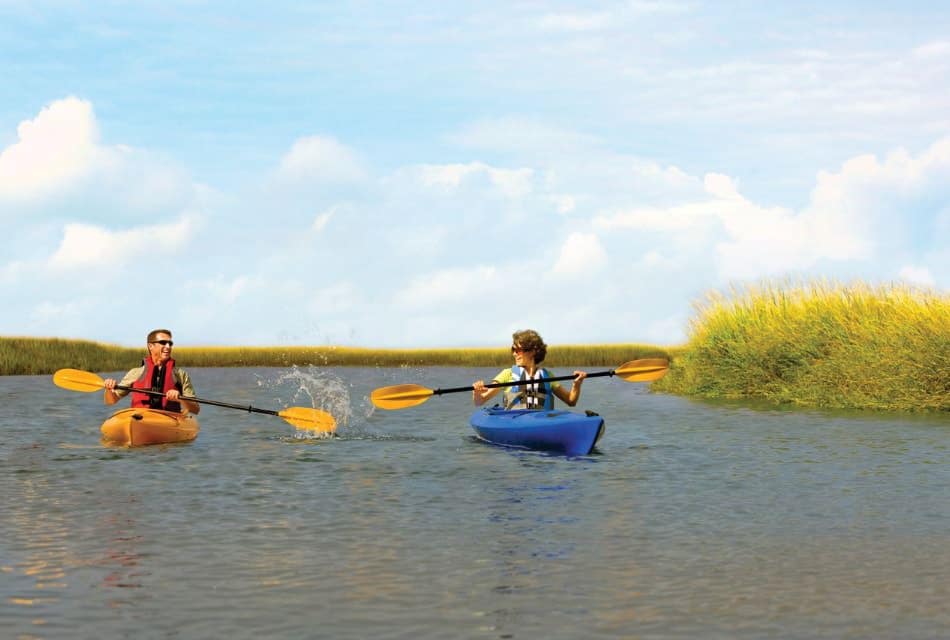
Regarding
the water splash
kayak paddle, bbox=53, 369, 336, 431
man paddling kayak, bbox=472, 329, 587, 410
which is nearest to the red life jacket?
kayak paddle, bbox=53, 369, 336, 431

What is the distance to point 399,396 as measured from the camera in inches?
637

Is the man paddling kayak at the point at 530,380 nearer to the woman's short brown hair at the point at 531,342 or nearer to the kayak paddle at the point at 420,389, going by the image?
the woman's short brown hair at the point at 531,342

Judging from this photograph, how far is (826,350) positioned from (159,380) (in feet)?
43.4

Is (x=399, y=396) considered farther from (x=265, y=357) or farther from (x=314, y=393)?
(x=265, y=357)

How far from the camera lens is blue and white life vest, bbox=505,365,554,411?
587 inches

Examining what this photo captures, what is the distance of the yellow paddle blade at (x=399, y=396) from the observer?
15.9 meters

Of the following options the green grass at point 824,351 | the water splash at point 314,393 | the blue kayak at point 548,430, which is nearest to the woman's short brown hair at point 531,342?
the blue kayak at point 548,430

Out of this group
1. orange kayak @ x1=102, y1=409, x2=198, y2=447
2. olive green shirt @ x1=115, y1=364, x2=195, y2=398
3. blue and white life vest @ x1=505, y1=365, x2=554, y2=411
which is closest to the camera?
orange kayak @ x1=102, y1=409, x2=198, y2=447

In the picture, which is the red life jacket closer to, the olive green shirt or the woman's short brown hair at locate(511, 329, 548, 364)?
the olive green shirt

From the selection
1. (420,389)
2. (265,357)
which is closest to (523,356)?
(420,389)

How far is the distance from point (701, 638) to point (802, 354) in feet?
60.7

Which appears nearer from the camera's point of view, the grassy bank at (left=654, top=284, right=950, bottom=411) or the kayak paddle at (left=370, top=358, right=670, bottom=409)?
the kayak paddle at (left=370, top=358, right=670, bottom=409)

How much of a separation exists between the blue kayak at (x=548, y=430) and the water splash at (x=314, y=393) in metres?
3.57

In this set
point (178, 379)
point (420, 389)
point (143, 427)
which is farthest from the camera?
point (420, 389)
